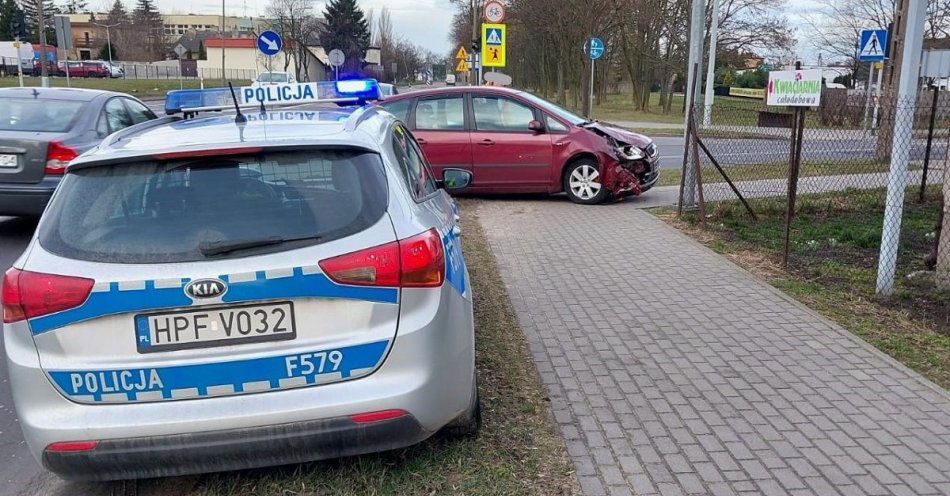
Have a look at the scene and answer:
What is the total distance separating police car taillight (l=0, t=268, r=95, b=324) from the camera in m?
2.82

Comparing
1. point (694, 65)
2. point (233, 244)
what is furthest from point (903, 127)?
point (233, 244)

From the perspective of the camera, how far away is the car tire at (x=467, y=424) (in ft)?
11.6

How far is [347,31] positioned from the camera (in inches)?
3334

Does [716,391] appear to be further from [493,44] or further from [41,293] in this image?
[493,44]

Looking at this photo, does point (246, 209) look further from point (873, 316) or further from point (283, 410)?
point (873, 316)

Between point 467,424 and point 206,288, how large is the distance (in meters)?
1.40

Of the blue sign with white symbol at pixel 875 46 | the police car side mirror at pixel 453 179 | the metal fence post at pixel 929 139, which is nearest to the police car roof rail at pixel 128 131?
the police car side mirror at pixel 453 179

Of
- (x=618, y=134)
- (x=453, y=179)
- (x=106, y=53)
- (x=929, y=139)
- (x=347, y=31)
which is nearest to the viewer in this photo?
(x=453, y=179)

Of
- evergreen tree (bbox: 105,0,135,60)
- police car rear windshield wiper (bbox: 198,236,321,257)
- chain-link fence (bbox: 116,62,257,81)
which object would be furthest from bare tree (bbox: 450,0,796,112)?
evergreen tree (bbox: 105,0,135,60)

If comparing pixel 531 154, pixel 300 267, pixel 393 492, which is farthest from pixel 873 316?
pixel 531 154

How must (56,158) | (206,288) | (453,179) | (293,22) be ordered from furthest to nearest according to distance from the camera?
(293,22) < (56,158) < (453,179) < (206,288)

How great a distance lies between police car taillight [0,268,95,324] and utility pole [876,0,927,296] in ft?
18.8

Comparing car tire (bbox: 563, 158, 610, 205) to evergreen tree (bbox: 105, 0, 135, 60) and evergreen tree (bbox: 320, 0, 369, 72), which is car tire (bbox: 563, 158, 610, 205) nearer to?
evergreen tree (bbox: 320, 0, 369, 72)

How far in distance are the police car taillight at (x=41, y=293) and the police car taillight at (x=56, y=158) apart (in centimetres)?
584
